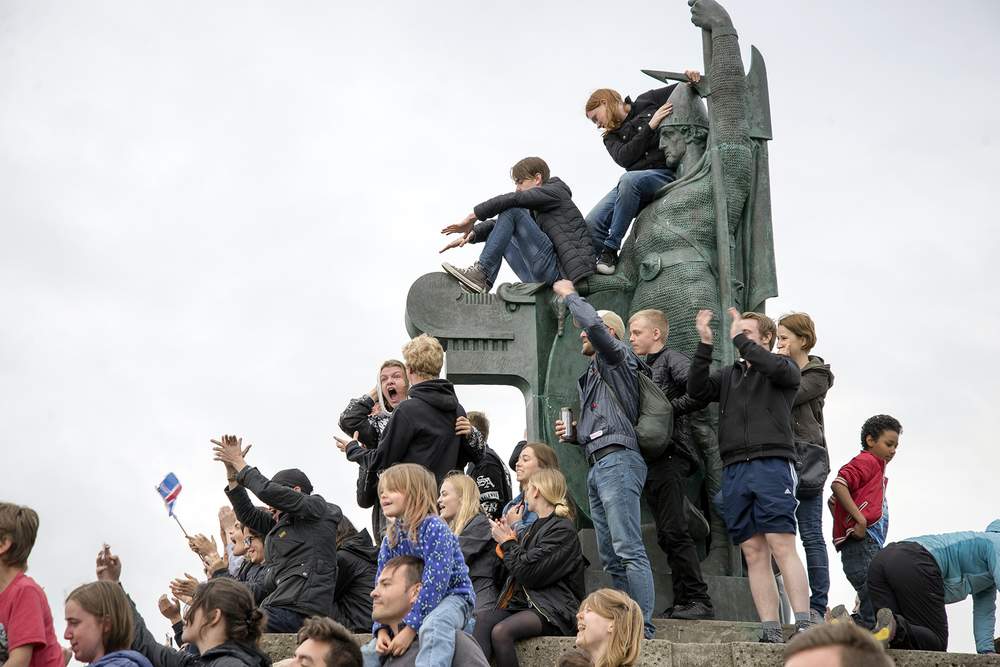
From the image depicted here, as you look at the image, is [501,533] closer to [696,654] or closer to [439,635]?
[696,654]

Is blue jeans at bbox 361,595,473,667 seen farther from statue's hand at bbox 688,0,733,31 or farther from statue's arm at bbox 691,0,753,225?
statue's hand at bbox 688,0,733,31

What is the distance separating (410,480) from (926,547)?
3178mm

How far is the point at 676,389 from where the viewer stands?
9180 mm

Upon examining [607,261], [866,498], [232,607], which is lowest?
[232,607]

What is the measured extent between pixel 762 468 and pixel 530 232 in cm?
305

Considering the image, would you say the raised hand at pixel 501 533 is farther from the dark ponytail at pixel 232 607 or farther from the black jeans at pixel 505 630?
the dark ponytail at pixel 232 607

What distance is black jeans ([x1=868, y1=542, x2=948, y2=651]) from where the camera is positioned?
306 inches

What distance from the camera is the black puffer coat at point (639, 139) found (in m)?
11.1

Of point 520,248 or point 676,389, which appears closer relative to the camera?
point 676,389

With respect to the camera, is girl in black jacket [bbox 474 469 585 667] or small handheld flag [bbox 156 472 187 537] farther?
small handheld flag [bbox 156 472 187 537]

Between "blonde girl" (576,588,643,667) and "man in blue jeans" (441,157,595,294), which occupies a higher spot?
"man in blue jeans" (441,157,595,294)

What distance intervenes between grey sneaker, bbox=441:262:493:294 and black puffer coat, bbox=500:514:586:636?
3.05 metres

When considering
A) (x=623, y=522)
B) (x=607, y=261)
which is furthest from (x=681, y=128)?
(x=623, y=522)

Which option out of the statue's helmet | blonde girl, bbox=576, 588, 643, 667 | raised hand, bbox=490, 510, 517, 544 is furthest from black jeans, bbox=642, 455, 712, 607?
the statue's helmet
